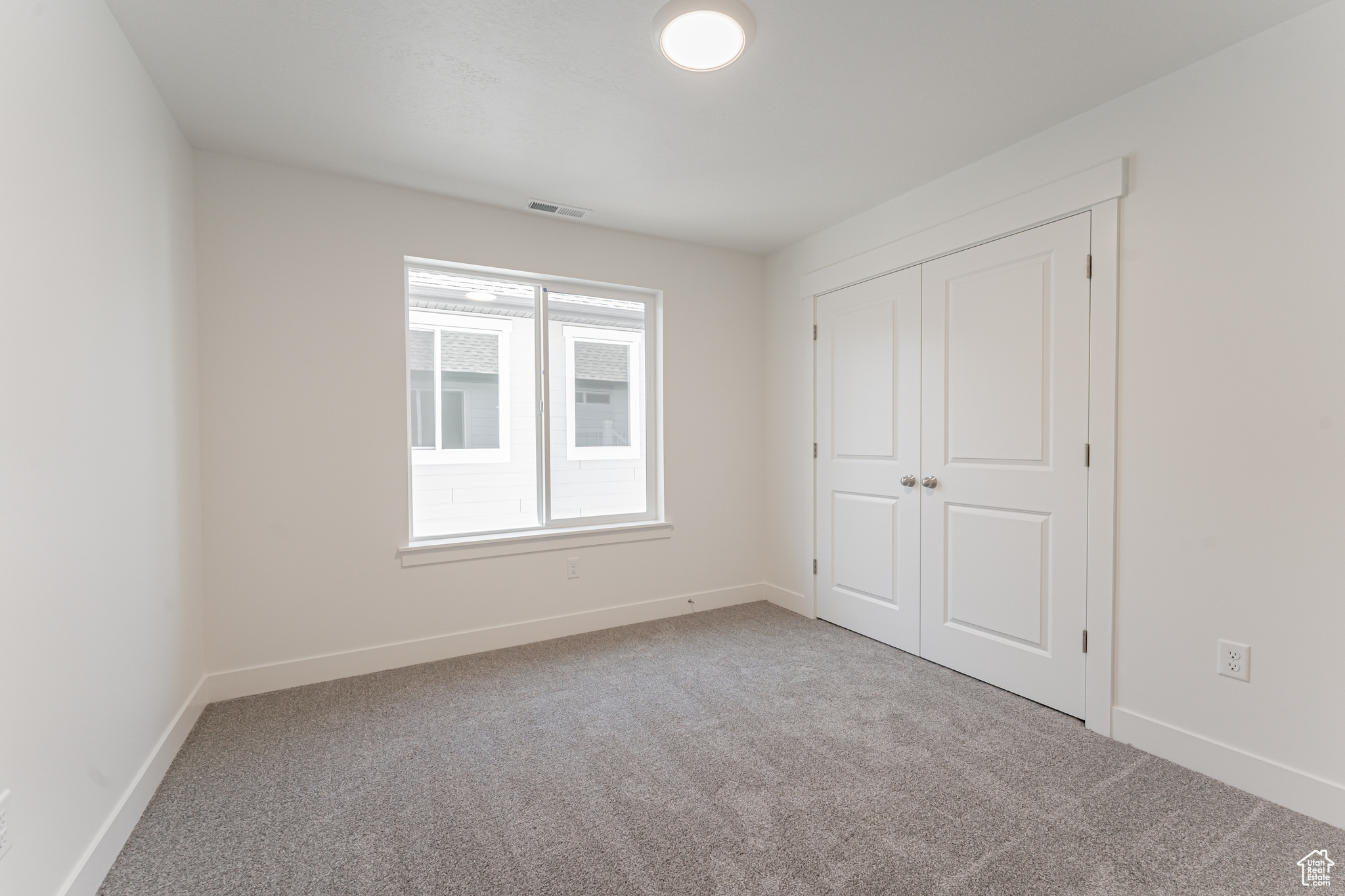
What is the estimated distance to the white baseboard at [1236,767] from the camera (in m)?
1.77

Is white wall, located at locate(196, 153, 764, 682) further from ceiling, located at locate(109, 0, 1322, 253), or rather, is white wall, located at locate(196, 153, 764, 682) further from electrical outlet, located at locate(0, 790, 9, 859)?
electrical outlet, located at locate(0, 790, 9, 859)

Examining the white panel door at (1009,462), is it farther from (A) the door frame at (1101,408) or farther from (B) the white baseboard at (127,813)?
(B) the white baseboard at (127,813)

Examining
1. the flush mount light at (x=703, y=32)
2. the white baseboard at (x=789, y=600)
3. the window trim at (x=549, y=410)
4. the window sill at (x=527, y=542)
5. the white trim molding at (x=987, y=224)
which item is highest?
the flush mount light at (x=703, y=32)

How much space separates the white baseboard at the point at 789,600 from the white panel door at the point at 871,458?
74 mm

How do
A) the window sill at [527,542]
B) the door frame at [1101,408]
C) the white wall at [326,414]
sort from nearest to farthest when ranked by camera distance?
the door frame at [1101,408] → the white wall at [326,414] → the window sill at [527,542]

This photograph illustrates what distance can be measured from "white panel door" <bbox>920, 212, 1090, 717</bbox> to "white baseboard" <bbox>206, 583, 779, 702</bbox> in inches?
57.7

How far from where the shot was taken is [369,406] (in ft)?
9.77

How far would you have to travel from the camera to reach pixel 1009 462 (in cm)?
267

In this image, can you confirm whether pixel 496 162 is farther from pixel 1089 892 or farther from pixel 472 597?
pixel 1089 892

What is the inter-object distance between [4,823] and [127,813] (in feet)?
2.30

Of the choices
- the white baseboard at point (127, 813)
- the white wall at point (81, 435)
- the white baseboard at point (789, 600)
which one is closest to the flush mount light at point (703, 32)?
the white wall at point (81, 435)

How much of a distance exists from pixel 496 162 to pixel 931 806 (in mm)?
3068

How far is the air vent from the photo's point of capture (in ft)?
10.6

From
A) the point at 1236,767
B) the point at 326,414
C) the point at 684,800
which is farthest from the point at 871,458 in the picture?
the point at 326,414
